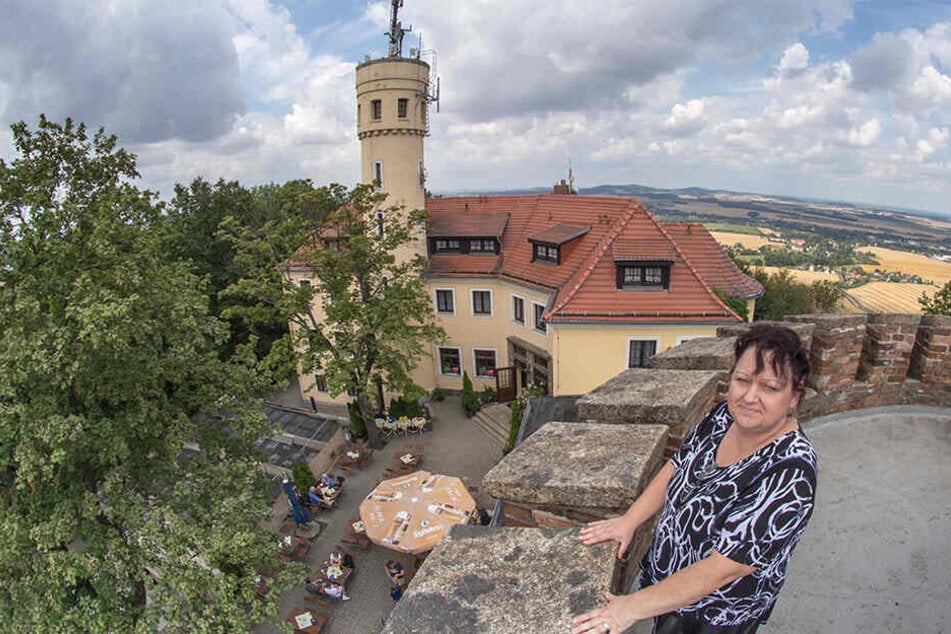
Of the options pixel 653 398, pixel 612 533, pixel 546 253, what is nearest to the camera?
pixel 612 533

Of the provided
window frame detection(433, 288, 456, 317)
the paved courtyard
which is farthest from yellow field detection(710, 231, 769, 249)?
the paved courtyard

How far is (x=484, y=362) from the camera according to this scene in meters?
25.5

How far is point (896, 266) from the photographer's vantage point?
84.2 metres

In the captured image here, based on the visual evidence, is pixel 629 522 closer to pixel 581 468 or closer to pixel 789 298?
pixel 581 468

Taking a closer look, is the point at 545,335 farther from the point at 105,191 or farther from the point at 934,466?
the point at 934,466

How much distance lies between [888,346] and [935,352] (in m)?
0.36

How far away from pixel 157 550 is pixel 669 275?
16.5 meters

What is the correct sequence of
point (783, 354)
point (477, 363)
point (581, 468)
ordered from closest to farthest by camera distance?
point (783, 354)
point (581, 468)
point (477, 363)

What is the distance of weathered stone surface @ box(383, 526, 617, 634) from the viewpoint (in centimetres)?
209

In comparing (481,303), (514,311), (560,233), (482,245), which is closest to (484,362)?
(481,303)

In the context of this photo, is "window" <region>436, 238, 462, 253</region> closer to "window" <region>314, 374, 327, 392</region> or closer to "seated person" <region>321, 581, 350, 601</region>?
"window" <region>314, 374, 327, 392</region>

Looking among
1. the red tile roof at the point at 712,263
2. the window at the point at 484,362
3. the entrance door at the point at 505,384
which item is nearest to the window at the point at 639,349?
the red tile roof at the point at 712,263

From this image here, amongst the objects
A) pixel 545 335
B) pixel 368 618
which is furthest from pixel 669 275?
pixel 368 618

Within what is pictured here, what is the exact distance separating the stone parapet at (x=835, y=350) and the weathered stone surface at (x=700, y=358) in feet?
2.21
